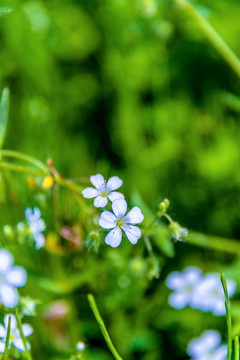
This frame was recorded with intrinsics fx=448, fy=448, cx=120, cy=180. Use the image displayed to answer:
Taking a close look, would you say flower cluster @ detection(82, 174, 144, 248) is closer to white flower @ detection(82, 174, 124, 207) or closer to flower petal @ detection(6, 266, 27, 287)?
white flower @ detection(82, 174, 124, 207)

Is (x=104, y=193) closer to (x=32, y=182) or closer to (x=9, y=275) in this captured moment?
(x=32, y=182)

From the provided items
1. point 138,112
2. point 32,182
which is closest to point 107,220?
point 32,182

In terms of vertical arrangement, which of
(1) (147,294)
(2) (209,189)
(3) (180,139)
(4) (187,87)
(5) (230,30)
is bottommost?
(1) (147,294)

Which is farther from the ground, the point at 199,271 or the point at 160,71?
the point at 160,71

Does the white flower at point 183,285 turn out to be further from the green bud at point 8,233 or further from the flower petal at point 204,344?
the green bud at point 8,233

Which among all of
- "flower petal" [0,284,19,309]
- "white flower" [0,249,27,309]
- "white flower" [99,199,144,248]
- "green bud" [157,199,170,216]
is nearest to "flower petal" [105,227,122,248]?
"white flower" [99,199,144,248]

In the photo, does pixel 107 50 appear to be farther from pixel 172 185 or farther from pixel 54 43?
pixel 172 185

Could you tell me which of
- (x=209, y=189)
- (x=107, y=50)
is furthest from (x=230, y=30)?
(x=209, y=189)
